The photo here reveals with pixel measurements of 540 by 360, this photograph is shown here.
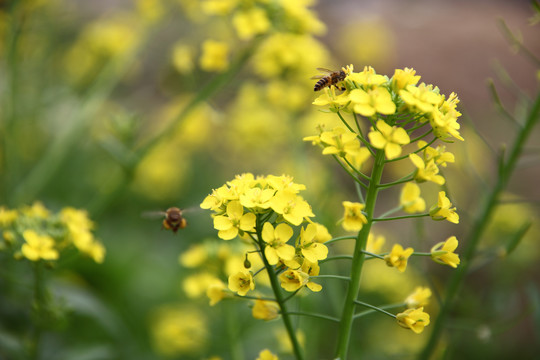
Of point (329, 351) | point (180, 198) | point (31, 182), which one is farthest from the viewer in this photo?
point (180, 198)

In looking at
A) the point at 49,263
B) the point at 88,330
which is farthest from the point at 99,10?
the point at 49,263

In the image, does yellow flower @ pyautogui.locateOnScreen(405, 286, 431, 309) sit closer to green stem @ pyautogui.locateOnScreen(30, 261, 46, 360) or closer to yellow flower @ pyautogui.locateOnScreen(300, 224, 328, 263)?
yellow flower @ pyautogui.locateOnScreen(300, 224, 328, 263)

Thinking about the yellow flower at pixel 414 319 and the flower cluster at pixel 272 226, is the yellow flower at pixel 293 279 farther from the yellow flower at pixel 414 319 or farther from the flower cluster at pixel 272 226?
the yellow flower at pixel 414 319

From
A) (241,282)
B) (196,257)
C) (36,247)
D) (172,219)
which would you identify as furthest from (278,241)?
(36,247)

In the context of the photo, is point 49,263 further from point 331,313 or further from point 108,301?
point 331,313

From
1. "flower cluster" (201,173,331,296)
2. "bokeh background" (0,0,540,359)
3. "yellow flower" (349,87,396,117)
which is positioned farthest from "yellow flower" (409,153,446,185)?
"bokeh background" (0,0,540,359)

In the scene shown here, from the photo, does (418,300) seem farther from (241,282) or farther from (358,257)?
(241,282)
